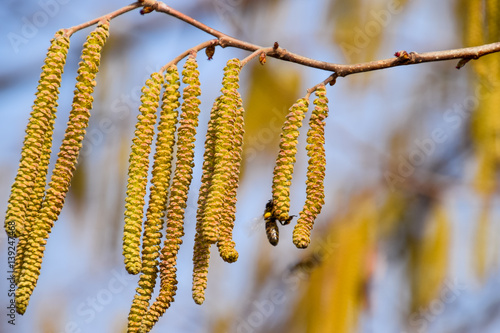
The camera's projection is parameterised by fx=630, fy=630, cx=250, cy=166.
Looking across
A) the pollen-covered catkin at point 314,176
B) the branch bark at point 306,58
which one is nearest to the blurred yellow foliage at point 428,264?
the branch bark at point 306,58

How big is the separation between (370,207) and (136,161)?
6.60 feet

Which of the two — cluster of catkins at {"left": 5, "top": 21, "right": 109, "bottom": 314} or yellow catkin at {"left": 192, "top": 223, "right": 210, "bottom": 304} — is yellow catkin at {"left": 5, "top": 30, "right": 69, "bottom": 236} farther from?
yellow catkin at {"left": 192, "top": 223, "right": 210, "bottom": 304}

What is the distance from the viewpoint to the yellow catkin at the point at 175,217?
117 centimetres

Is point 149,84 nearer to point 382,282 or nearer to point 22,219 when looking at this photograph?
point 22,219

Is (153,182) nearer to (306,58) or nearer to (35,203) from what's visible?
(35,203)

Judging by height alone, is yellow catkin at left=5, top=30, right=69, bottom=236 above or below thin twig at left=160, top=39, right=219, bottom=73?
below

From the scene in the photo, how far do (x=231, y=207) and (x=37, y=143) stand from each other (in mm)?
372

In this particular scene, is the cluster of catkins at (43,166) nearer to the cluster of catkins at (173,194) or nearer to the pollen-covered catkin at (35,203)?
the pollen-covered catkin at (35,203)

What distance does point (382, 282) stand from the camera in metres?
2.93

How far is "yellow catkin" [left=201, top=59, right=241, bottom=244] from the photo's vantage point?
1.12 metres

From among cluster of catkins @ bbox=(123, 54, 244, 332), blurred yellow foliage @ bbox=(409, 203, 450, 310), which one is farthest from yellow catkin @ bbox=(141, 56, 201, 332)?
blurred yellow foliage @ bbox=(409, 203, 450, 310)

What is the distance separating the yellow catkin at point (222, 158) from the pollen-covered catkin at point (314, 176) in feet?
0.51

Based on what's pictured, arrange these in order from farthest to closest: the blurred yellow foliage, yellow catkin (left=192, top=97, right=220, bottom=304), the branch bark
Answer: the blurred yellow foliage
the branch bark
yellow catkin (left=192, top=97, right=220, bottom=304)

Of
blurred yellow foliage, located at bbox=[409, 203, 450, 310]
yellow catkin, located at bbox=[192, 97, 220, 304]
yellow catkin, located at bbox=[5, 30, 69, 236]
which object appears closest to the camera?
yellow catkin, located at bbox=[5, 30, 69, 236]
